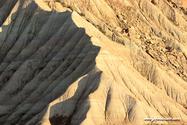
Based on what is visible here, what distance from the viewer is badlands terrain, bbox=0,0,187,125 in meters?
47.1

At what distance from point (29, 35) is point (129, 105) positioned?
27155 millimetres

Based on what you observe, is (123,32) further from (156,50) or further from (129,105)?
(129,105)

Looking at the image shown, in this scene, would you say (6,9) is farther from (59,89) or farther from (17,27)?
(59,89)

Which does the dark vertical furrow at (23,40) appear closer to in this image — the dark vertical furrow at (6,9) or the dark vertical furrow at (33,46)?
the dark vertical furrow at (33,46)

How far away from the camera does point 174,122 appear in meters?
49.3

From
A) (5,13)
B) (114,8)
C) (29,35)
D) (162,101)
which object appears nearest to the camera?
(162,101)

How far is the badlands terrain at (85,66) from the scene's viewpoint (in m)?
47.1

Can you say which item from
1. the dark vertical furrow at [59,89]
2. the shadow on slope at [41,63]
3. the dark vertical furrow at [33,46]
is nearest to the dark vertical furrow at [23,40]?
the shadow on slope at [41,63]

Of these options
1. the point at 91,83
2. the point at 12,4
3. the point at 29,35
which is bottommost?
the point at 91,83

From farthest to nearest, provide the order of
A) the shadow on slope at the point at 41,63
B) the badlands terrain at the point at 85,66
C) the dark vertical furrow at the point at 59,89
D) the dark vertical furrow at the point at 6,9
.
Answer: the dark vertical furrow at the point at 6,9, the shadow on slope at the point at 41,63, the dark vertical furrow at the point at 59,89, the badlands terrain at the point at 85,66

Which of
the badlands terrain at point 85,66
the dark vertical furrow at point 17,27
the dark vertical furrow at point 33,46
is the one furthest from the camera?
the dark vertical furrow at point 17,27

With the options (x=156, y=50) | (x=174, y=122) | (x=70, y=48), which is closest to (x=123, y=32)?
(x=156, y=50)

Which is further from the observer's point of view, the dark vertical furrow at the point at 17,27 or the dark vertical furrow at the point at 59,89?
the dark vertical furrow at the point at 17,27

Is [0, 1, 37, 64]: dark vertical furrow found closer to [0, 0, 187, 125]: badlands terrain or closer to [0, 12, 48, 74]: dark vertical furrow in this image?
[0, 0, 187, 125]: badlands terrain
